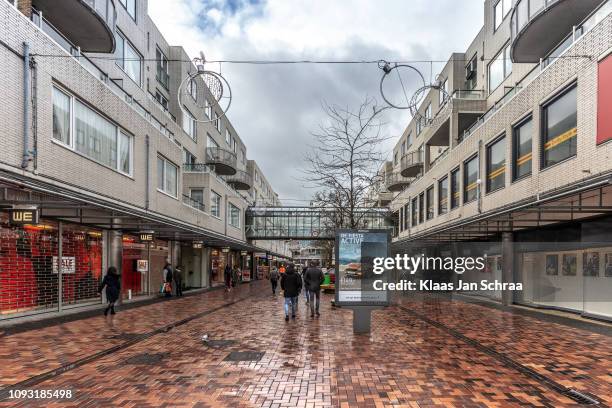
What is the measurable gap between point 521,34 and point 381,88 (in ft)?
32.7

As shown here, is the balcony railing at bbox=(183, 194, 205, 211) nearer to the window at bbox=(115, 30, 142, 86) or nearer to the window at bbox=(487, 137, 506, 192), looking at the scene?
the window at bbox=(115, 30, 142, 86)

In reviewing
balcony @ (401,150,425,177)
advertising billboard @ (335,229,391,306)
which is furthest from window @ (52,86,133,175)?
balcony @ (401,150,425,177)

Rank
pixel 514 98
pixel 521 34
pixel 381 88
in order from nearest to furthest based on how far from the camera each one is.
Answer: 1. pixel 381 88
2. pixel 521 34
3. pixel 514 98

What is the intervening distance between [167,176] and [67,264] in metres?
9.46

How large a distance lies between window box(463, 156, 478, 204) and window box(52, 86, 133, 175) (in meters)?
15.5

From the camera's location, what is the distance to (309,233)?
5200 cm

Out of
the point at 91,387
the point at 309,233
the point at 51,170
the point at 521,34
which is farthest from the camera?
the point at 309,233

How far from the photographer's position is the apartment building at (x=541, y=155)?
41.0ft

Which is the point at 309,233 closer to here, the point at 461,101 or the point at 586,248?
the point at 461,101

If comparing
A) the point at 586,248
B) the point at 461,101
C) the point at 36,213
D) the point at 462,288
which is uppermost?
the point at 461,101

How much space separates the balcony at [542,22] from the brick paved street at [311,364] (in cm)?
991

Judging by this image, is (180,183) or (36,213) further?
(180,183)

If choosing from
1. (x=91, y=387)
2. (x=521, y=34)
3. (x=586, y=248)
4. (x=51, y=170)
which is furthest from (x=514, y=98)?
(x=91, y=387)

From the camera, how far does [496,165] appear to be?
20.3 metres
